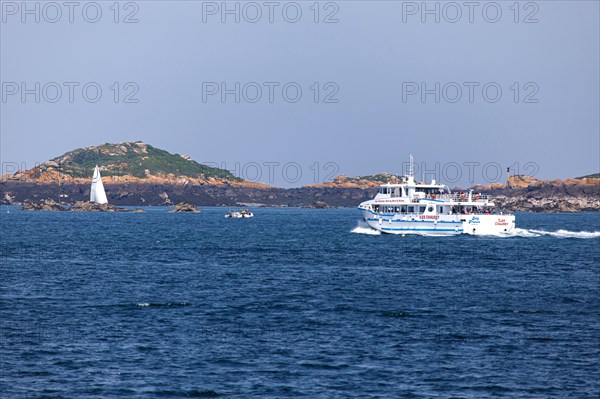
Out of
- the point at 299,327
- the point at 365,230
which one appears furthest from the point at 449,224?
the point at 299,327

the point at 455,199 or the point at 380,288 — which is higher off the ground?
the point at 455,199

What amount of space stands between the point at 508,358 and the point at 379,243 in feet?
230

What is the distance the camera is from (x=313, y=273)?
69.1m

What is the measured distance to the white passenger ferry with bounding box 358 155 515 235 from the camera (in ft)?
384

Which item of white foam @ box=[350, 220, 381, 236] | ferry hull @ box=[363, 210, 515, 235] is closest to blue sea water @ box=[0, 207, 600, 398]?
ferry hull @ box=[363, 210, 515, 235]

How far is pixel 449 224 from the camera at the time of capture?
11706 centimetres

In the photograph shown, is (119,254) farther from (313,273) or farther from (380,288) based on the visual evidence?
(380,288)

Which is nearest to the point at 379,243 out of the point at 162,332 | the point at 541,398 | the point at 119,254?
the point at 119,254

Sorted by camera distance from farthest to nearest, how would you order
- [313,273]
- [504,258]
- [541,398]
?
[504,258] < [313,273] < [541,398]

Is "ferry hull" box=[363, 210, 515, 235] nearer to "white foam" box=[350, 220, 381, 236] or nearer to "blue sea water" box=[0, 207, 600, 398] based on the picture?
"white foam" box=[350, 220, 381, 236]

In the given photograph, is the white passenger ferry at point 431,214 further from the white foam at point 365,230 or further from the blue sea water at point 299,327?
the blue sea water at point 299,327

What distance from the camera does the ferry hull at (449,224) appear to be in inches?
4601

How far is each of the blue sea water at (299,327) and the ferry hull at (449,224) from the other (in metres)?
34.3

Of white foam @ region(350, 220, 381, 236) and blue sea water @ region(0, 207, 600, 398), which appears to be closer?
blue sea water @ region(0, 207, 600, 398)
